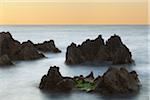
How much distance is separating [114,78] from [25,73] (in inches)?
676

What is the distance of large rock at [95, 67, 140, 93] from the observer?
33625 millimetres

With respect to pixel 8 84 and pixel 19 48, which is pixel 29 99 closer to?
pixel 8 84

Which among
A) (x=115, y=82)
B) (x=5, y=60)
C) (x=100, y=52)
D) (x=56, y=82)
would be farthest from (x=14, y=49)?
(x=115, y=82)

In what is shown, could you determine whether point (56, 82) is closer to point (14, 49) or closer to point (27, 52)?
point (14, 49)

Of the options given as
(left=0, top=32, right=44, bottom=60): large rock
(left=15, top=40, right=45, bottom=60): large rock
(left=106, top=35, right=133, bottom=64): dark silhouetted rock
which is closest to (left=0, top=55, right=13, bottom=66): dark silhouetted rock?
(left=0, top=32, right=44, bottom=60): large rock

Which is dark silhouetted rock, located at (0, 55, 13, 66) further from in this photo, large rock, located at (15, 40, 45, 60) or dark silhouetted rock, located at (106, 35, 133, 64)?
dark silhouetted rock, located at (106, 35, 133, 64)

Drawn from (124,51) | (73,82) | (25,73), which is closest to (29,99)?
(73,82)

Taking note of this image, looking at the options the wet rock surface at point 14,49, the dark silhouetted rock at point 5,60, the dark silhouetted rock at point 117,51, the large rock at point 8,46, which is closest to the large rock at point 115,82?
the dark silhouetted rock at point 117,51

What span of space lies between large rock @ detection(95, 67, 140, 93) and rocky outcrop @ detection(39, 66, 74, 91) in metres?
2.39

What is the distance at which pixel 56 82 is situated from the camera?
3581cm

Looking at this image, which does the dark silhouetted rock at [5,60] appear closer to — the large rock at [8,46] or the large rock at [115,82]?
the large rock at [8,46]

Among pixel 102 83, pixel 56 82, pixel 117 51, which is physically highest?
pixel 117 51

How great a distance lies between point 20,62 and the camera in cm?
5616

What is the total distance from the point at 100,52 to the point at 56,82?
2028cm
